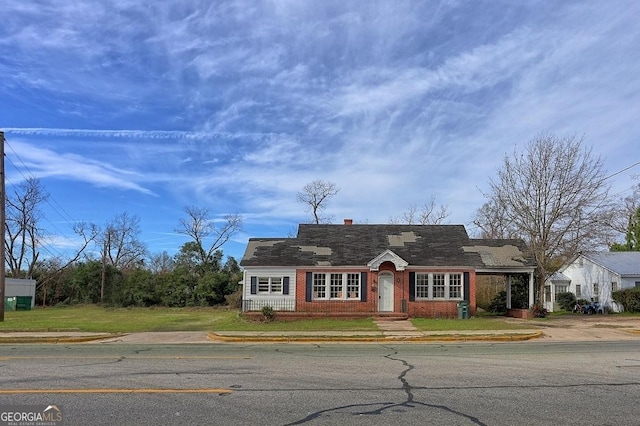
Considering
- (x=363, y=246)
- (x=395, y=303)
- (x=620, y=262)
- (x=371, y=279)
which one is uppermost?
(x=363, y=246)

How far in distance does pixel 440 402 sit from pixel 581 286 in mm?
39891

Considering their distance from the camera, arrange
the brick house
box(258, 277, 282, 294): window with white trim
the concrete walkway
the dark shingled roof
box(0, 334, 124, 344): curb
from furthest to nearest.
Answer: the dark shingled roof, box(258, 277, 282, 294): window with white trim, the brick house, box(0, 334, 124, 344): curb, the concrete walkway

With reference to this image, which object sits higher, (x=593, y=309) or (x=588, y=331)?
(x=588, y=331)

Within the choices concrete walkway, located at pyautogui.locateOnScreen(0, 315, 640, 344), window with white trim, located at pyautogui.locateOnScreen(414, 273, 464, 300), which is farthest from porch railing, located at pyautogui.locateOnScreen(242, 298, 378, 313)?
concrete walkway, located at pyautogui.locateOnScreen(0, 315, 640, 344)

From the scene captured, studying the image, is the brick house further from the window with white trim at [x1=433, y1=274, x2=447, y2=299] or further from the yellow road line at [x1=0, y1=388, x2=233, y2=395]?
the yellow road line at [x1=0, y1=388, x2=233, y2=395]

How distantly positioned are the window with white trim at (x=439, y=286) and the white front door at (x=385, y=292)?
1444 millimetres

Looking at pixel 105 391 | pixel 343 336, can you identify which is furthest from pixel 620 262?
pixel 105 391

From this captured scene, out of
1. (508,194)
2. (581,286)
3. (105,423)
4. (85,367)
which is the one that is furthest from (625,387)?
(581,286)

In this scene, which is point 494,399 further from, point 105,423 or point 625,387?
point 105,423

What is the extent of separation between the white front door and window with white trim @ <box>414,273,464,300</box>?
1.44 meters

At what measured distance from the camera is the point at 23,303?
44906 mm

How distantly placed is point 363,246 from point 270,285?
608cm

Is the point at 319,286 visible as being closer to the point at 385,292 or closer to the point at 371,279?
the point at 371,279

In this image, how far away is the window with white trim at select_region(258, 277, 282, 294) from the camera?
29484mm
